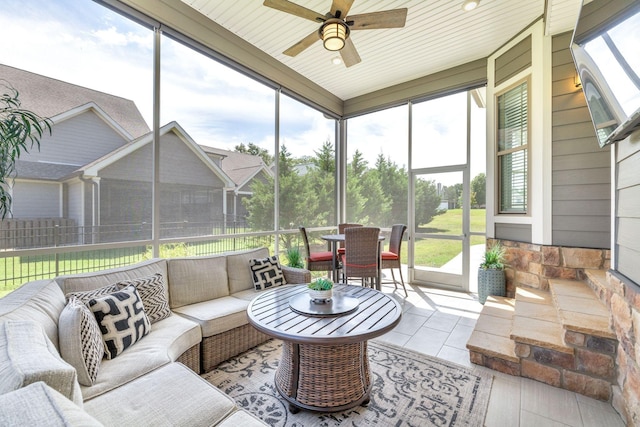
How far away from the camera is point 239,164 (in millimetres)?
4082

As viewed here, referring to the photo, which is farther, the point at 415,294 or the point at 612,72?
the point at 415,294

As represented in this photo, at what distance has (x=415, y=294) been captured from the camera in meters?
4.57

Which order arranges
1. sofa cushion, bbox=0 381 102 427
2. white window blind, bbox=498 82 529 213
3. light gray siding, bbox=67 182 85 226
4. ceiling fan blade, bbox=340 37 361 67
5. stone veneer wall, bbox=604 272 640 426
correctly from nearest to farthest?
sofa cushion, bbox=0 381 102 427 < stone veneer wall, bbox=604 272 640 426 < light gray siding, bbox=67 182 85 226 < ceiling fan blade, bbox=340 37 361 67 < white window blind, bbox=498 82 529 213

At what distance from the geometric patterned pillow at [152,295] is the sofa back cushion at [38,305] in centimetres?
41

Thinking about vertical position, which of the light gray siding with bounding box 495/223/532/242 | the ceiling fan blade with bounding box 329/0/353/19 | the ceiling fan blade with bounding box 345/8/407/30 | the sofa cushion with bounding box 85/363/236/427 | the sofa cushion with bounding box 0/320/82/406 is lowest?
the sofa cushion with bounding box 85/363/236/427

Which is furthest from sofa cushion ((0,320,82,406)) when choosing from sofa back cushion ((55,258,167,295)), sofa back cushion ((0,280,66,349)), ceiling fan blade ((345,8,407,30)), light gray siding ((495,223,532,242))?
light gray siding ((495,223,532,242))

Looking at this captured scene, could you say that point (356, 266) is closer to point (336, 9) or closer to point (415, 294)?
point (415, 294)

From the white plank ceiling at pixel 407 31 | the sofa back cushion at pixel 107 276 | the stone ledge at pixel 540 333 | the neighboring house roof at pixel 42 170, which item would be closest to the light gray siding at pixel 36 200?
the neighboring house roof at pixel 42 170

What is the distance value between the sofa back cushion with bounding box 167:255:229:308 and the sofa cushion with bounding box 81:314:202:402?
0.36 meters

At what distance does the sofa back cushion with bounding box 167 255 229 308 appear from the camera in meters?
2.73

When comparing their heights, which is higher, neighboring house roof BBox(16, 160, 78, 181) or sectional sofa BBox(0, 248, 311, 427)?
neighboring house roof BBox(16, 160, 78, 181)

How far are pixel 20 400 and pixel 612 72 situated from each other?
2739 millimetres

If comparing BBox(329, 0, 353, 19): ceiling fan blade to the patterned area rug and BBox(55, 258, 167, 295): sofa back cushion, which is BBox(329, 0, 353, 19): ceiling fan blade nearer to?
BBox(55, 258, 167, 295): sofa back cushion

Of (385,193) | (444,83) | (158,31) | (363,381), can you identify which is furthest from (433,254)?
(158,31)
